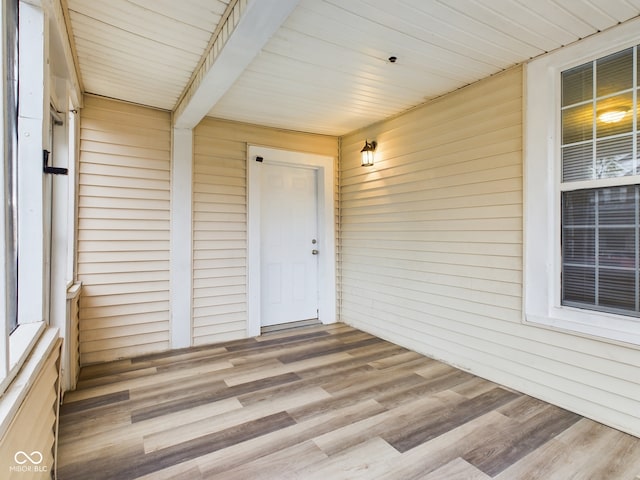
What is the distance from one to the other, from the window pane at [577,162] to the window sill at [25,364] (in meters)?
3.12

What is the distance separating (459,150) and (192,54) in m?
2.27

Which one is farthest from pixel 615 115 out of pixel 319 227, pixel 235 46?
pixel 319 227

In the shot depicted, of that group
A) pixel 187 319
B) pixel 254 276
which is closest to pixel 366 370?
pixel 254 276

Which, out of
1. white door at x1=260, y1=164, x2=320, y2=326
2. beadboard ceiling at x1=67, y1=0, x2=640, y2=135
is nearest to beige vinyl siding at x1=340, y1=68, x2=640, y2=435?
beadboard ceiling at x1=67, y1=0, x2=640, y2=135

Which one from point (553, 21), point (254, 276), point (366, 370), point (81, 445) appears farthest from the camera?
point (254, 276)

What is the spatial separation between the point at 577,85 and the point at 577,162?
532 millimetres

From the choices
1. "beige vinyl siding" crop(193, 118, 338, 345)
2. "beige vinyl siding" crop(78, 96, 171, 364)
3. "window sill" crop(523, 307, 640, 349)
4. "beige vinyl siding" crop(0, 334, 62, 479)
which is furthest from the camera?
"beige vinyl siding" crop(193, 118, 338, 345)

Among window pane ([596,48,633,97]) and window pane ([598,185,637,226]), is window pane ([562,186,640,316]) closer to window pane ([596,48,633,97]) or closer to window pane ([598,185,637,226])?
window pane ([598,185,637,226])

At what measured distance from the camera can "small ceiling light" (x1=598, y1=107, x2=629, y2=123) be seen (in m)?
2.14

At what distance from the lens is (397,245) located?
12.1 ft

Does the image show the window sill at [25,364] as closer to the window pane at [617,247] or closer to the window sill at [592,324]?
the window sill at [592,324]

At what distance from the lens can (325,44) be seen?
2.33 metres

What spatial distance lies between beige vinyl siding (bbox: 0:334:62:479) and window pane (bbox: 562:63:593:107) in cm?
335

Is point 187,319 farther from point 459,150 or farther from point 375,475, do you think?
point 459,150
